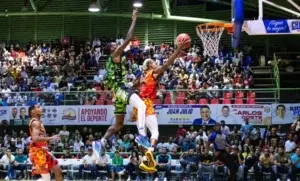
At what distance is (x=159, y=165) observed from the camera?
66.2 ft

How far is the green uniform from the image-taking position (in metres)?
10.8

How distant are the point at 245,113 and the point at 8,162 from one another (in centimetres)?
963

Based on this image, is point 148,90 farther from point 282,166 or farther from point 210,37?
point 210,37

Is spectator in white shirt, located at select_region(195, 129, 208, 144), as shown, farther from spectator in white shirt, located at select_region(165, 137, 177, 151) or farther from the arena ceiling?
the arena ceiling

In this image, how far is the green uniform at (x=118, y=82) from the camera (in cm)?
1077

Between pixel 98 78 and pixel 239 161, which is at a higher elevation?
pixel 98 78

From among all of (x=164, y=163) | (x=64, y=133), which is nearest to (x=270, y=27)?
(x=164, y=163)

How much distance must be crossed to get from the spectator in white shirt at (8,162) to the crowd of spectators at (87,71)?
11.8 feet

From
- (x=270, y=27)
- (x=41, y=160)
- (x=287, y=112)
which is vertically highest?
(x=270, y=27)

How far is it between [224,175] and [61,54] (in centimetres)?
1501

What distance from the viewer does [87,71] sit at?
99.8 ft

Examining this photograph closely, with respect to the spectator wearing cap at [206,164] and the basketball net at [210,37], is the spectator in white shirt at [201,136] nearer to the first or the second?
the spectator wearing cap at [206,164]

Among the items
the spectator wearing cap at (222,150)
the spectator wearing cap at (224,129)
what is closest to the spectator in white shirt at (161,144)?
the spectator wearing cap at (224,129)

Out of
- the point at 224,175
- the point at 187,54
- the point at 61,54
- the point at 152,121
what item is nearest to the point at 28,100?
the point at 61,54
